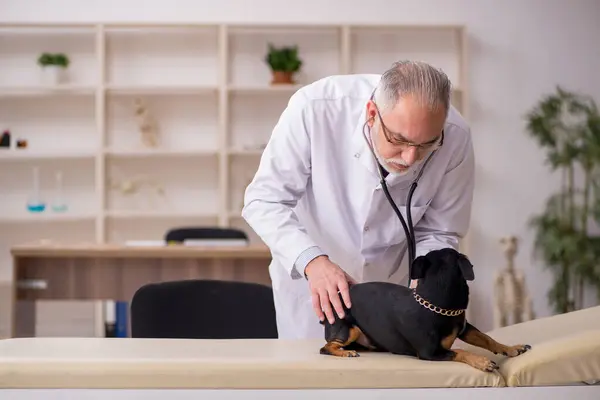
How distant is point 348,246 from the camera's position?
1953 millimetres

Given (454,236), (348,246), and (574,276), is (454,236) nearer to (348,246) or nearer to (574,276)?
(348,246)

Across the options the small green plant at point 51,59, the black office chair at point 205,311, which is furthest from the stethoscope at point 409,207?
the small green plant at point 51,59

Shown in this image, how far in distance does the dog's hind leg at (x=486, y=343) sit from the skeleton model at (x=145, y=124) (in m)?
4.26

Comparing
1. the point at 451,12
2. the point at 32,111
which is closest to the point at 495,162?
the point at 451,12

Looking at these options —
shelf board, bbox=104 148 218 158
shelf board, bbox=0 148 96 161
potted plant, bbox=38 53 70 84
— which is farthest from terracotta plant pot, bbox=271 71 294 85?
potted plant, bbox=38 53 70 84

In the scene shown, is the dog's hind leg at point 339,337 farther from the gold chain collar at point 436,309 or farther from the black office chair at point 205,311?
the black office chair at point 205,311

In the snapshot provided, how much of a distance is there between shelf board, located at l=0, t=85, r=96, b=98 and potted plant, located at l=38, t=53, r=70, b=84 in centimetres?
8

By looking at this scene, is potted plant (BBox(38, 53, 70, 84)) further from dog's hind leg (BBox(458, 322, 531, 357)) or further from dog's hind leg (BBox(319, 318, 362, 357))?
dog's hind leg (BBox(458, 322, 531, 357))

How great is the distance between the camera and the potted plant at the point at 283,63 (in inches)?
209

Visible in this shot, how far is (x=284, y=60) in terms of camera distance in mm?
5312

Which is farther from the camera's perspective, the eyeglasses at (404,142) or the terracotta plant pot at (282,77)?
the terracotta plant pot at (282,77)

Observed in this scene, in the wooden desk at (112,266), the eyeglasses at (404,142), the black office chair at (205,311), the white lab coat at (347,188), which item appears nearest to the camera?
the eyeglasses at (404,142)

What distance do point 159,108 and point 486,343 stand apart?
4.46m

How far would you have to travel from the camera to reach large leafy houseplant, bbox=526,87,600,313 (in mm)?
5047
